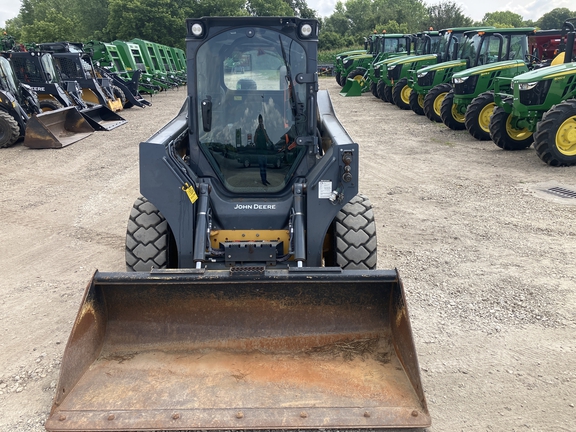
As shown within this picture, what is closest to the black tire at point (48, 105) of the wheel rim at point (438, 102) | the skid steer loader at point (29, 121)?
the skid steer loader at point (29, 121)

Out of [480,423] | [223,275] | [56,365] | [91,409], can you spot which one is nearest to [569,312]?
[480,423]

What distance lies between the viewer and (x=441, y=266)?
189 inches

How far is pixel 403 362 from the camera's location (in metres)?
2.94

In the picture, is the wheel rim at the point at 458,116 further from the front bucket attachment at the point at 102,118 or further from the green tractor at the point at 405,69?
the front bucket attachment at the point at 102,118

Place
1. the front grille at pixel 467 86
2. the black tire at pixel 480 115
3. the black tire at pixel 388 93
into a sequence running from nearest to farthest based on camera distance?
the black tire at pixel 480 115 < the front grille at pixel 467 86 < the black tire at pixel 388 93

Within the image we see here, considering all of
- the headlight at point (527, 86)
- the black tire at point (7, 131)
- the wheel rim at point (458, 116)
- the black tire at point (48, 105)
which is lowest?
the black tire at point (7, 131)

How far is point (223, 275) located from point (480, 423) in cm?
167

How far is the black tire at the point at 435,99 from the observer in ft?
43.2

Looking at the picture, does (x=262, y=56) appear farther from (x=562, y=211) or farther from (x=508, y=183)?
(x=508, y=183)

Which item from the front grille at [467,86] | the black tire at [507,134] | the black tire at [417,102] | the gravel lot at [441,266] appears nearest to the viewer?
the gravel lot at [441,266]

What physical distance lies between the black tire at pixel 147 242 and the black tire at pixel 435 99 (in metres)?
10.7

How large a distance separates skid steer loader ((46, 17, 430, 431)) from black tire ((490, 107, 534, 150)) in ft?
19.8

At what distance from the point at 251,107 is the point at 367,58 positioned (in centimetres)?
1950

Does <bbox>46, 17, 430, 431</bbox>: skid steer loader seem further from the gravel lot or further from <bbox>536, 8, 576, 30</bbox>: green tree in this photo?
<bbox>536, 8, 576, 30</bbox>: green tree
